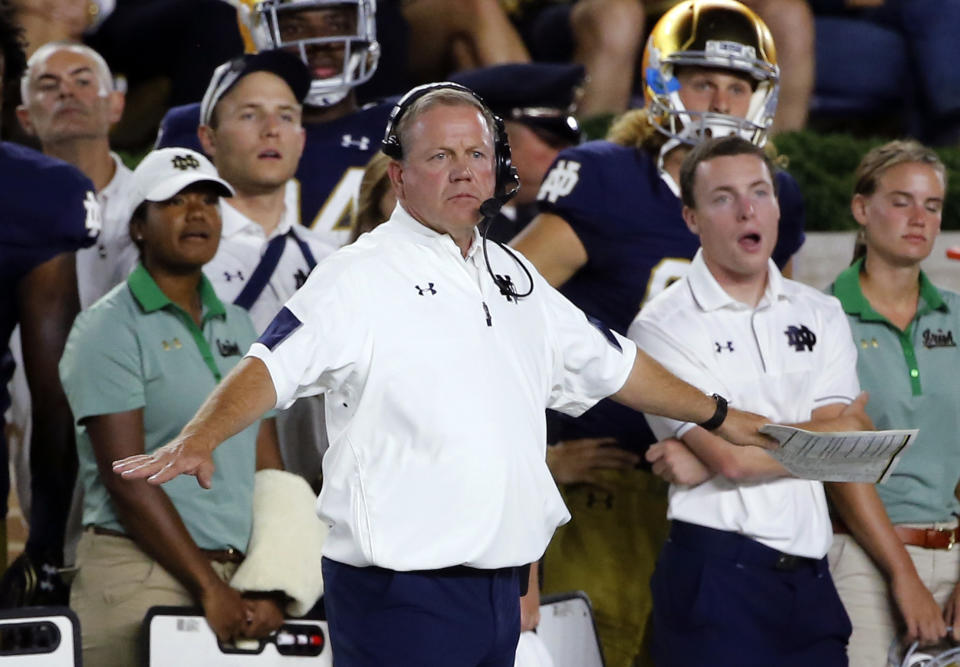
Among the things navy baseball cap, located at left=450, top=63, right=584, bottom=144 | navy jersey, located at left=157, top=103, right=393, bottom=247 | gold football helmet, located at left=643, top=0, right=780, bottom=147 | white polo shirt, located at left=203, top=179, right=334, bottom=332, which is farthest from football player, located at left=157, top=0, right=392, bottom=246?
gold football helmet, located at left=643, top=0, right=780, bottom=147

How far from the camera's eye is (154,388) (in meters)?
3.41

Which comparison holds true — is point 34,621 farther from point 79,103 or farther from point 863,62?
point 863,62

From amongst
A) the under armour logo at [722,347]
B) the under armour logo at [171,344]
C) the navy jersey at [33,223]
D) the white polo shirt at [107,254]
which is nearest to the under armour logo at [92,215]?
the navy jersey at [33,223]

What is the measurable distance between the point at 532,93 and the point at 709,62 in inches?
43.3

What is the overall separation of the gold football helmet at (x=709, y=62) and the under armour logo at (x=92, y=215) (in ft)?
4.63

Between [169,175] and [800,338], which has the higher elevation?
[169,175]

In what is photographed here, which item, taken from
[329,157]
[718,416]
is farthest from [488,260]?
[329,157]

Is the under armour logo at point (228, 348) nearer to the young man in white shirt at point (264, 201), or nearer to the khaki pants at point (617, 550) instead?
the young man in white shirt at point (264, 201)

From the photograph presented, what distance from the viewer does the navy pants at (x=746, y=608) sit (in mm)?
3223

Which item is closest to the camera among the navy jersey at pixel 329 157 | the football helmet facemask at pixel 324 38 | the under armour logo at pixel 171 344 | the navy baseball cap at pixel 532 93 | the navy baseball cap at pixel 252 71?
the under armour logo at pixel 171 344

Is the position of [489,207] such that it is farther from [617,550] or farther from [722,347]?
[617,550]

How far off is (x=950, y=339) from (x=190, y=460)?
7.34 feet

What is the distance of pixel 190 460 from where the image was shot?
2.22 m

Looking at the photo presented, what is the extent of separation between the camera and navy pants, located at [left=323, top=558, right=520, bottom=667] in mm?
2510
